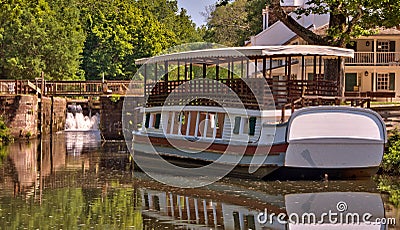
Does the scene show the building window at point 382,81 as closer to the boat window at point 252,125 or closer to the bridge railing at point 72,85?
the bridge railing at point 72,85

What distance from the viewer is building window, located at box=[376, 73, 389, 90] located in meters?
52.1

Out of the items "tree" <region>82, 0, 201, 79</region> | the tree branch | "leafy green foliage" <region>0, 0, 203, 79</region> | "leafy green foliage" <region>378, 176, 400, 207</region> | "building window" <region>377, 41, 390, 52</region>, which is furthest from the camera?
"tree" <region>82, 0, 201, 79</region>

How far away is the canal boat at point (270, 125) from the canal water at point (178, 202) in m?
0.69

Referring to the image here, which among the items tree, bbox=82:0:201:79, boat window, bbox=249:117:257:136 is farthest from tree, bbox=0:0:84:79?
boat window, bbox=249:117:257:136

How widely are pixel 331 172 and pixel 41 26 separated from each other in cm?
A: 4657

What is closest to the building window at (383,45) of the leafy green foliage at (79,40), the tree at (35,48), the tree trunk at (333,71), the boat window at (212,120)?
the tree trunk at (333,71)

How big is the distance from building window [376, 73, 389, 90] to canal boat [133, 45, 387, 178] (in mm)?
21843

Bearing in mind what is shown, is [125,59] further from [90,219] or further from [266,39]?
[90,219]

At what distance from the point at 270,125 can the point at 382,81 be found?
91.5 ft

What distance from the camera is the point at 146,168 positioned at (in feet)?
100

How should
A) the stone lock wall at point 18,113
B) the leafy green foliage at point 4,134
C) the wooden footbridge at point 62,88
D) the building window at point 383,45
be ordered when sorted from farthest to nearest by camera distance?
1. the wooden footbridge at point 62,88
2. the building window at point 383,45
3. the stone lock wall at point 18,113
4. the leafy green foliage at point 4,134

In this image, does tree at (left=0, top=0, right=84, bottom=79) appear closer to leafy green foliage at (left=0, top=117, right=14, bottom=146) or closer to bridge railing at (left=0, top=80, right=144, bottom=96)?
bridge railing at (left=0, top=80, right=144, bottom=96)

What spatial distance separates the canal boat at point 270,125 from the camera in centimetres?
2562

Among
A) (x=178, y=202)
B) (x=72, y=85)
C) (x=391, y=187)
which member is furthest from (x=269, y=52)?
(x=72, y=85)
